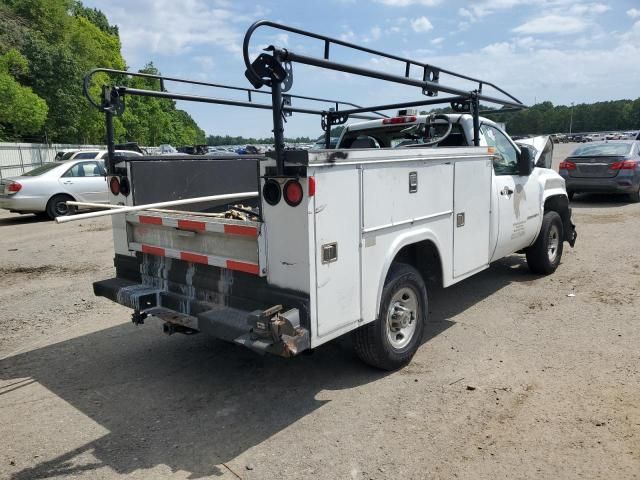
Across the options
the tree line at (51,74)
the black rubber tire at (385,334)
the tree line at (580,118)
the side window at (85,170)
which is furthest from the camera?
the tree line at (580,118)

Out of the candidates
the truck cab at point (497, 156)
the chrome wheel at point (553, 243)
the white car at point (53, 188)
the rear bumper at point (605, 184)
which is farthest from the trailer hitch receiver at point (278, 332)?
the rear bumper at point (605, 184)

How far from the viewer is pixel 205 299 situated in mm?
4039

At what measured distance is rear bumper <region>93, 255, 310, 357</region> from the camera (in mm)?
3299

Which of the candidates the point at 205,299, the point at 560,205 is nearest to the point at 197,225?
the point at 205,299

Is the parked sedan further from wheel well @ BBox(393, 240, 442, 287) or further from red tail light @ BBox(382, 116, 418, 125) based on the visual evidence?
wheel well @ BBox(393, 240, 442, 287)

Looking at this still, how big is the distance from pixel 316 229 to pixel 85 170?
41.6 feet

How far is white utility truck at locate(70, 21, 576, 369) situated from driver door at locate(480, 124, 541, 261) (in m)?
0.03

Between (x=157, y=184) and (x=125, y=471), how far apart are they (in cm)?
251

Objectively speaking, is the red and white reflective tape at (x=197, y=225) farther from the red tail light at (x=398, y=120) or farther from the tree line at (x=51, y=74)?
the tree line at (x=51, y=74)

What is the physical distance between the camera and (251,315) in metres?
3.31

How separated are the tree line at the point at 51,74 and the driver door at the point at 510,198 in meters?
25.2

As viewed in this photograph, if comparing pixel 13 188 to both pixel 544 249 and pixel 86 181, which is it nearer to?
pixel 86 181

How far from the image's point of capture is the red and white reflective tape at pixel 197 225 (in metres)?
3.53

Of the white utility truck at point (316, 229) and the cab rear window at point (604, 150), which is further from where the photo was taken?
the cab rear window at point (604, 150)
